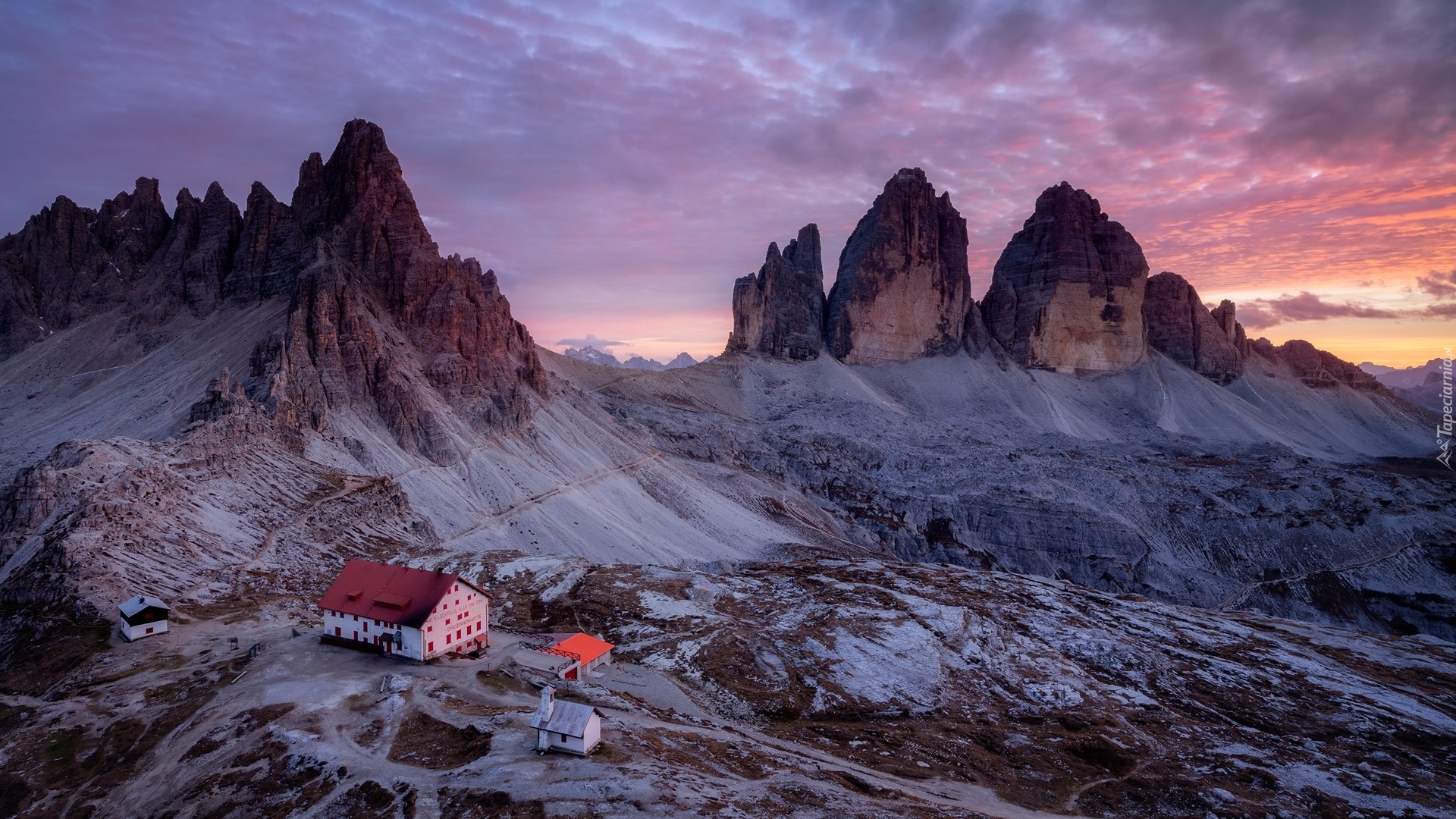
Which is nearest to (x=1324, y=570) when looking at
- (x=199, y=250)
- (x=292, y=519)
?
(x=292, y=519)

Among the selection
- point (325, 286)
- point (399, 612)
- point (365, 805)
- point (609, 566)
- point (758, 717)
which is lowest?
point (758, 717)

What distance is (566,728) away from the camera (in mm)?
32562

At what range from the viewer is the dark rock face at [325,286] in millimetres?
96000

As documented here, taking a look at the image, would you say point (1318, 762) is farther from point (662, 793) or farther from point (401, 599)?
point (401, 599)

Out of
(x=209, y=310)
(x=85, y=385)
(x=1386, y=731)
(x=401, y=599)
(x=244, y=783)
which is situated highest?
(x=209, y=310)

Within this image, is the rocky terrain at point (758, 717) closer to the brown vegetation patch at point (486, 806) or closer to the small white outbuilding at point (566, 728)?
the brown vegetation patch at point (486, 806)

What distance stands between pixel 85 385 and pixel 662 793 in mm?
123780

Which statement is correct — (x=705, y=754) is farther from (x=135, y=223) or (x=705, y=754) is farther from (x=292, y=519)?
(x=135, y=223)

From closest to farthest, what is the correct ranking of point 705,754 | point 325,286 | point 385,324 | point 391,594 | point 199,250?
point 705,754 < point 391,594 < point 325,286 < point 385,324 < point 199,250

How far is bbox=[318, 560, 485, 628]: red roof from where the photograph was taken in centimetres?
4494

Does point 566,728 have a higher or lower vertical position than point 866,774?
higher

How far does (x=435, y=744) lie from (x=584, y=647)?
15418mm

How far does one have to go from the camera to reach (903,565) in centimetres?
9388

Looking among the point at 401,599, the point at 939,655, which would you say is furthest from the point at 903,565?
the point at 401,599
